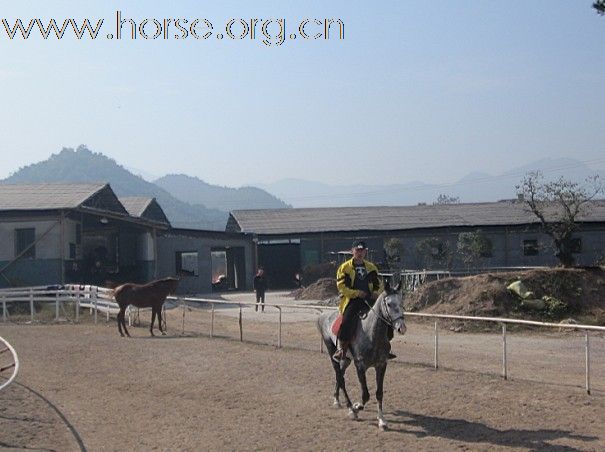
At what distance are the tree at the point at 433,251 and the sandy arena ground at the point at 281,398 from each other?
84.2 feet

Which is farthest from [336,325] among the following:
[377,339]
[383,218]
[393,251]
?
[383,218]

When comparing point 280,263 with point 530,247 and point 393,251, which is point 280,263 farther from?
point 530,247

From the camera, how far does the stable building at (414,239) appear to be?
47781 millimetres

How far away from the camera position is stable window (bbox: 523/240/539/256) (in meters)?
48.8

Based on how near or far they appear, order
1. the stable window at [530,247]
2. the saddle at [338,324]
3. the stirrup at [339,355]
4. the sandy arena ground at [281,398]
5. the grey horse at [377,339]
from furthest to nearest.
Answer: the stable window at [530,247], the stirrup at [339,355], the saddle at [338,324], the grey horse at [377,339], the sandy arena ground at [281,398]

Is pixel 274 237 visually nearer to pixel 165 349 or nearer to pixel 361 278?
pixel 165 349

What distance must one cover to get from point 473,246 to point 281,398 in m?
32.5

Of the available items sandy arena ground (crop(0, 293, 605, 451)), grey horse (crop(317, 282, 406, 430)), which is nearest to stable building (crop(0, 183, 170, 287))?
sandy arena ground (crop(0, 293, 605, 451))

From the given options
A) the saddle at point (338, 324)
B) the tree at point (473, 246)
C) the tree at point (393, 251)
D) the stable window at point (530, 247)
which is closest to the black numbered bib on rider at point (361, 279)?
the saddle at point (338, 324)

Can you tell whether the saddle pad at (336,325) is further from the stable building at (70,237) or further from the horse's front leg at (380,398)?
the stable building at (70,237)

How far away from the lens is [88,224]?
138 feet

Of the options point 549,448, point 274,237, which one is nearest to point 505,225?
point 274,237

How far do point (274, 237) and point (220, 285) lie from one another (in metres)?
4.19

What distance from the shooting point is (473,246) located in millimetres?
44281
